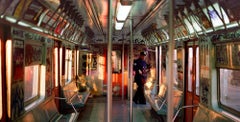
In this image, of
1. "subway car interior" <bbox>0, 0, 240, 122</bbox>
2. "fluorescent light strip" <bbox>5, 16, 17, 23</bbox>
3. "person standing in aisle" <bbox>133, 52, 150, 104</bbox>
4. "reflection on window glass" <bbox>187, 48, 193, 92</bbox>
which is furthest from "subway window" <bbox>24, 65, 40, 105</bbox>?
"person standing in aisle" <bbox>133, 52, 150, 104</bbox>

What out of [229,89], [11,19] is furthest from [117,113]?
[11,19]

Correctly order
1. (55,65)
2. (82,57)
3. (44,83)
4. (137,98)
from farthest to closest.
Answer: (82,57) < (137,98) < (55,65) < (44,83)

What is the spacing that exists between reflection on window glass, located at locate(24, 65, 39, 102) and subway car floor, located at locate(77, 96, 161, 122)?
319cm

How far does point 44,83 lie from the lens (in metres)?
6.70

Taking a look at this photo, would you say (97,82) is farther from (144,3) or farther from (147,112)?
(144,3)

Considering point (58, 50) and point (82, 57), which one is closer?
point (58, 50)

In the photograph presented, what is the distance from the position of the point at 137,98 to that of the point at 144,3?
6937mm

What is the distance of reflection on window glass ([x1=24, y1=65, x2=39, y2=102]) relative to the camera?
561 cm

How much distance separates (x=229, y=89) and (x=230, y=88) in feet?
0.15

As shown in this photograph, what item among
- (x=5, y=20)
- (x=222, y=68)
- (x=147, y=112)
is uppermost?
(x=5, y=20)

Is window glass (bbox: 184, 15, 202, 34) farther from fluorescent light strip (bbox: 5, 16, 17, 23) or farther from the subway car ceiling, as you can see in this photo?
fluorescent light strip (bbox: 5, 16, 17, 23)

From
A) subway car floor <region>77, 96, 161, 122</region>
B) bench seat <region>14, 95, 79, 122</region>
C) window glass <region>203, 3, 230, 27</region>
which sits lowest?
subway car floor <region>77, 96, 161, 122</region>

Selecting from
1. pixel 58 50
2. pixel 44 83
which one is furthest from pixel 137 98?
pixel 44 83

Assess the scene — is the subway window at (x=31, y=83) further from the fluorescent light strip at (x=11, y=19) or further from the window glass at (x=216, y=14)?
the window glass at (x=216, y=14)
